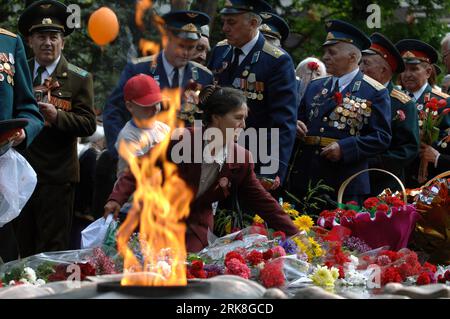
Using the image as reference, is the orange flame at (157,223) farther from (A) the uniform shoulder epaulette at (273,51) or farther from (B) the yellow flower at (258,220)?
(A) the uniform shoulder epaulette at (273,51)

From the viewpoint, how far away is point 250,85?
9.16 meters

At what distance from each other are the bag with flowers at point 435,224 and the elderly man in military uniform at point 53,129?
2754mm

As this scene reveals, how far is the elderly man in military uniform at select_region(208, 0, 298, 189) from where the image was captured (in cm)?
906

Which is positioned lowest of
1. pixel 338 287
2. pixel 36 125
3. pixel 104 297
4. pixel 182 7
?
pixel 338 287

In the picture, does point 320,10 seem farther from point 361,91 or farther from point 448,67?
point 361,91

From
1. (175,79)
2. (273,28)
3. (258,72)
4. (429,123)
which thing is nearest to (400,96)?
(429,123)

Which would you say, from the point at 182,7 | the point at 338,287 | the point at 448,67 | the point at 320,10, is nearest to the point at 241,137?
the point at 182,7

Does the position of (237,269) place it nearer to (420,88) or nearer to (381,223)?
(381,223)

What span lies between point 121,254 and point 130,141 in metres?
1.54

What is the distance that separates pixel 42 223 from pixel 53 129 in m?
0.75

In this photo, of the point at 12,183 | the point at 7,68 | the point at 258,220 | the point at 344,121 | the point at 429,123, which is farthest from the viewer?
the point at 429,123

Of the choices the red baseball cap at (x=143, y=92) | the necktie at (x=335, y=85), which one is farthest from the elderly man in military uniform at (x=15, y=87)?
the necktie at (x=335, y=85)

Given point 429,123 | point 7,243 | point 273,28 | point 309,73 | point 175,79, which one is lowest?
point 7,243

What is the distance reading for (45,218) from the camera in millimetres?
9055
